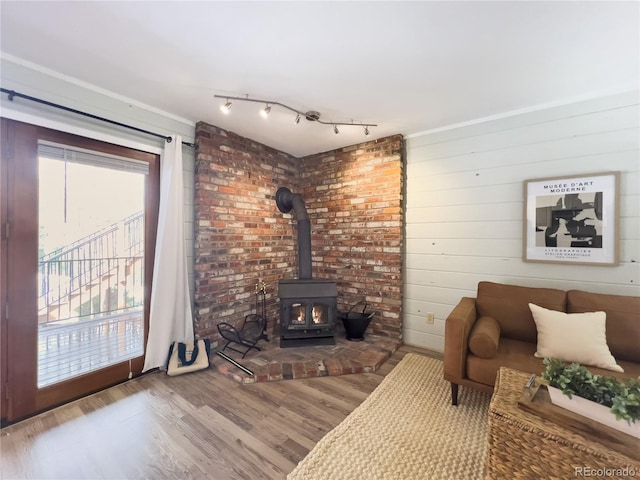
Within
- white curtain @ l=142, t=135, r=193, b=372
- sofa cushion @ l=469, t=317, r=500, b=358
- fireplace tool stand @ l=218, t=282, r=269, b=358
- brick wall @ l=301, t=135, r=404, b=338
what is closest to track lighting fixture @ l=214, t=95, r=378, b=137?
brick wall @ l=301, t=135, r=404, b=338

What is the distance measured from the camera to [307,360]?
2498 millimetres

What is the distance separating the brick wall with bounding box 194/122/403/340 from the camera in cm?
272

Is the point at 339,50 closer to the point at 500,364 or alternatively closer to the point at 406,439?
the point at 500,364

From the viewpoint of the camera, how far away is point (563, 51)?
64.8 inches

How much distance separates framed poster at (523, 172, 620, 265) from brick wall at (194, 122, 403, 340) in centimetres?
123

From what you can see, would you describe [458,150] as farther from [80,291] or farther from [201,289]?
[80,291]

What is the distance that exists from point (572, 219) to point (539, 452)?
79.0 inches

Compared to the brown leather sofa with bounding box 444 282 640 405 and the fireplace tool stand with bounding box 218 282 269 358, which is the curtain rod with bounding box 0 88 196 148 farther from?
the brown leather sofa with bounding box 444 282 640 405

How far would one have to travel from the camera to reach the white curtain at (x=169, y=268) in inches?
91.4

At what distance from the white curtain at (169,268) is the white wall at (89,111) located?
0.16 m

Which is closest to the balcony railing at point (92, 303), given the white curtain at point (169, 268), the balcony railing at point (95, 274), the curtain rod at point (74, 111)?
the balcony railing at point (95, 274)

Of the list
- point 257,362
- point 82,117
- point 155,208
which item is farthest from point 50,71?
point 257,362

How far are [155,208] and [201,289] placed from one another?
90 cm

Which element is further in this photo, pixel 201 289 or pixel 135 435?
pixel 201 289
